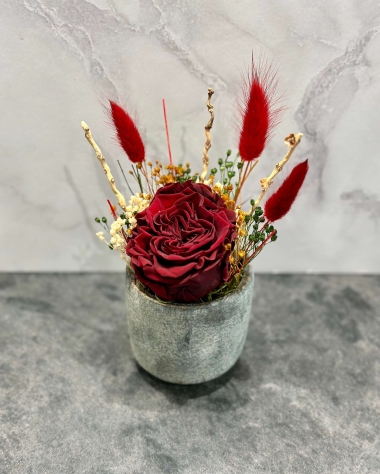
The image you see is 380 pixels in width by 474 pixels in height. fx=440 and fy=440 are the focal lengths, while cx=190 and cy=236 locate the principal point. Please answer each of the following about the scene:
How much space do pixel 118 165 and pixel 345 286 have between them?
0.56 m

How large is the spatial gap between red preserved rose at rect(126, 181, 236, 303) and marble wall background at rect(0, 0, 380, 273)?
24 cm

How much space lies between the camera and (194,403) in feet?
2.39

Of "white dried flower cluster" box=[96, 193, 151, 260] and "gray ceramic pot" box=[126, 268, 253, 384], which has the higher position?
"white dried flower cluster" box=[96, 193, 151, 260]

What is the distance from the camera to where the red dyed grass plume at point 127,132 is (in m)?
0.64

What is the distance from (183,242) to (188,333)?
0.14 metres

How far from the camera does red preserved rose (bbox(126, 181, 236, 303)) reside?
568mm

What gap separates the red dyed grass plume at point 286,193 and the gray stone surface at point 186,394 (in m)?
0.32

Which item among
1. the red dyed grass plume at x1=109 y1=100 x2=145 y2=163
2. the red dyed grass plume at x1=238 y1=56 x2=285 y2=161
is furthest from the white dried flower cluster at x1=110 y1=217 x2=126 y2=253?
the red dyed grass plume at x1=238 y1=56 x2=285 y2=161

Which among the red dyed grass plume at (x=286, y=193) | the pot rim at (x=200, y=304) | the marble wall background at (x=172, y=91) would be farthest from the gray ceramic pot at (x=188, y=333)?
the marble wall background at (x=172, y=91)

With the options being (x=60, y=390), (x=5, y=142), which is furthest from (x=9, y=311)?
(x=5, y=142)

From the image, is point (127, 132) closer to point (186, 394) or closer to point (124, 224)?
point (124, 224)

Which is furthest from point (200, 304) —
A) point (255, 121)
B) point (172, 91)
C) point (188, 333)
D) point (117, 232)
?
point (172, 91)

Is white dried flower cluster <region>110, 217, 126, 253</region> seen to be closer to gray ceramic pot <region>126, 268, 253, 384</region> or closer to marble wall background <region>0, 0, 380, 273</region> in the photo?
gray ceramic pot <region>126, 268, 253, 384</region>

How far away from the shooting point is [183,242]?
592mm
